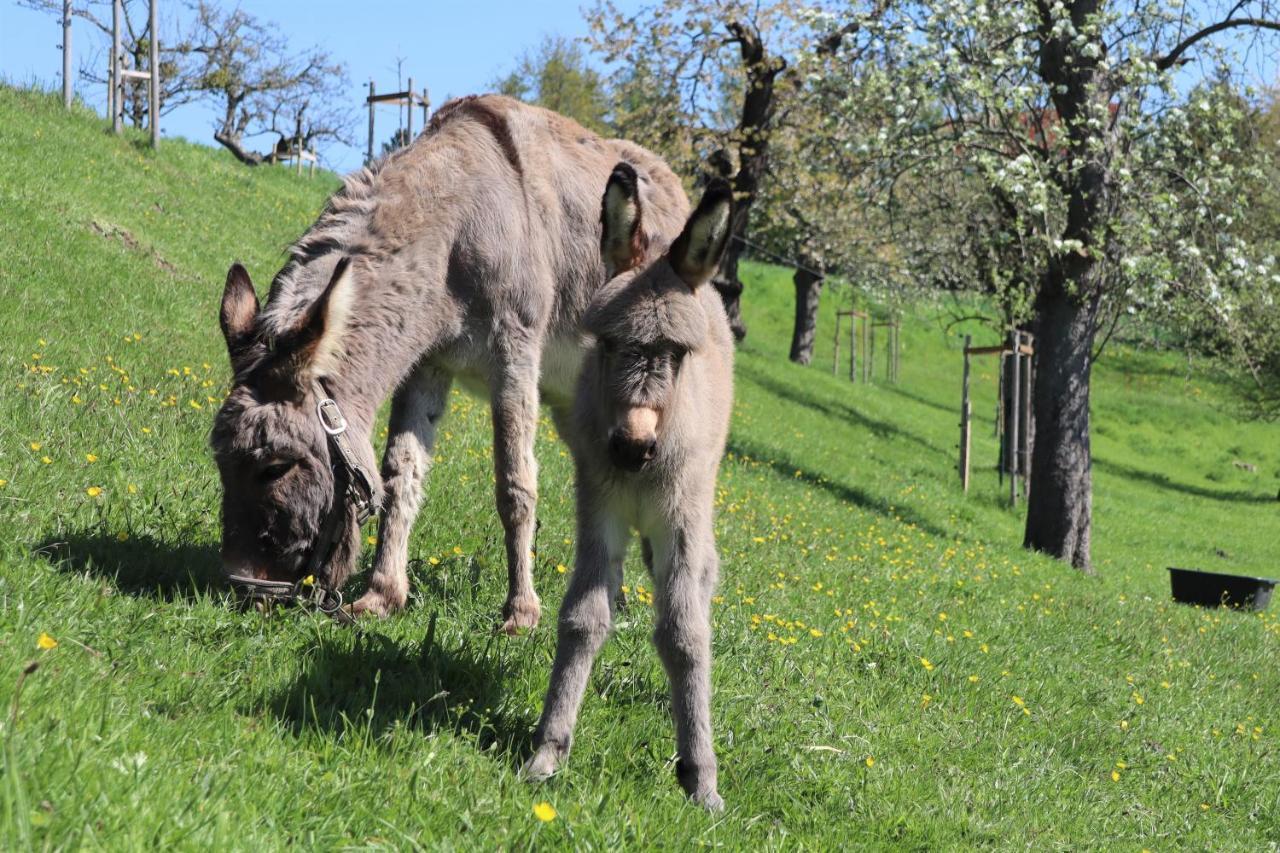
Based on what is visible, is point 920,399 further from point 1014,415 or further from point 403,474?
point 403,474

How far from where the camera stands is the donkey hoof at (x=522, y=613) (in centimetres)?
513

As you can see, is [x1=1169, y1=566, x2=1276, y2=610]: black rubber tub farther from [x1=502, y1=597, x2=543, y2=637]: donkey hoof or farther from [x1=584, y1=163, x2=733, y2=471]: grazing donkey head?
[x1=584, y1=163, x2=733, y2=471]: grazing donkey head

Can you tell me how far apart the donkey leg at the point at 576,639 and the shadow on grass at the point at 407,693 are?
179 mm

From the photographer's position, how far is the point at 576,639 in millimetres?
3680

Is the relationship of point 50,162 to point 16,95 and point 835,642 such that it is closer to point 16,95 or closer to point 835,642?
point 16,95

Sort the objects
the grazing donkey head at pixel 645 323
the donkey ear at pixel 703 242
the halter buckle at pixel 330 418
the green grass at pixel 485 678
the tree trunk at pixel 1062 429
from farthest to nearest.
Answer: the tree trunk at pixel 1062 429 < the halter buckle at pixel 330 418 < the donkey ear at pixel 703 242 < the grazing donkey head at pixel 645 323 < the green grass at pixel 485 678

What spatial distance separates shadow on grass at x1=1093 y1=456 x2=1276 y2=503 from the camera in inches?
1134

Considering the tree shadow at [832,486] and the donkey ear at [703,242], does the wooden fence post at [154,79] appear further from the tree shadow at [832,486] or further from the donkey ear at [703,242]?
the donkey ear at [703,242]

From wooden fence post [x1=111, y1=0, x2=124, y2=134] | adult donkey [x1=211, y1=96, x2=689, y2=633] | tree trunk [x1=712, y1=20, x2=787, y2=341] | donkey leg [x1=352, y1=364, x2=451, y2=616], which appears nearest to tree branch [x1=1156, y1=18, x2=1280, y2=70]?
tree trunk [x1=712, y1=20, x2=787, y2=341]

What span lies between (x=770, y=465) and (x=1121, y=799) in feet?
36.1

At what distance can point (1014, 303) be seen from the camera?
48.8ft

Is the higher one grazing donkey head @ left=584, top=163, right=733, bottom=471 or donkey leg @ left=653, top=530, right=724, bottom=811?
grazing donkey head @ left=584, top=163, right=733, bottom=471

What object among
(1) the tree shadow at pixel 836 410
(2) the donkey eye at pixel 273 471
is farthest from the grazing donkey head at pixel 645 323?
(1) the tree shadow at pixel 836 410

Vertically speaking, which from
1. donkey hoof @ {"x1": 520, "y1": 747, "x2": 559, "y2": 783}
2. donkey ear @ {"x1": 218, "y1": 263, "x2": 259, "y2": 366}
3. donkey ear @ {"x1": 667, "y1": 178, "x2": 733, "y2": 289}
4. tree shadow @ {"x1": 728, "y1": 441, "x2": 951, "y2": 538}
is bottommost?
tree shadow @ {"x1": 728, "y1": 441, "x2": 951, "y2": 538}
